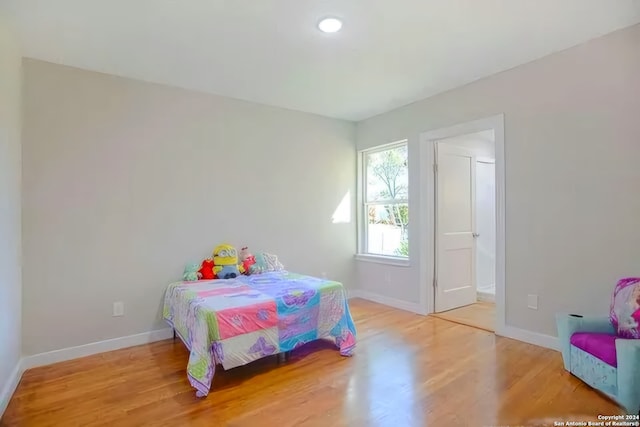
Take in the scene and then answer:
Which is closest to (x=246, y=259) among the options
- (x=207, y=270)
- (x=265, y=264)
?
(x=265, y=264)

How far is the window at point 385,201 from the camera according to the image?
4555mm

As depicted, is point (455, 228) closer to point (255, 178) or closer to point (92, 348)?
point (255, 178)

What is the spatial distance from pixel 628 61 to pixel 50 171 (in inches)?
180

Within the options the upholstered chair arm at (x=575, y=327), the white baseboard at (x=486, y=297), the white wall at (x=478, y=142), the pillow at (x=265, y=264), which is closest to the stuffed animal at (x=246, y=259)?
the pillow at (x=265, y=264)

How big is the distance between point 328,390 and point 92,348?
2.14m

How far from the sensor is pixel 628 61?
2.62m

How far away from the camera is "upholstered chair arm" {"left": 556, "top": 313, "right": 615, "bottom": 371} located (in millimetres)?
2424

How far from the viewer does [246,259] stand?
383cm

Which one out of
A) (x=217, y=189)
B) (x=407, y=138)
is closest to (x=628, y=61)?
(x=407, y=138)

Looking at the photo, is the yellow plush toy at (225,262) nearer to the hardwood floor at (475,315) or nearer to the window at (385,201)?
the window at (385,201)

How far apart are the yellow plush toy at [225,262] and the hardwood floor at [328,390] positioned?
0.78m

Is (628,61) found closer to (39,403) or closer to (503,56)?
(503,56)

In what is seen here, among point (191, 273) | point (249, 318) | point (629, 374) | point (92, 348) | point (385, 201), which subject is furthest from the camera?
point (385, 201)

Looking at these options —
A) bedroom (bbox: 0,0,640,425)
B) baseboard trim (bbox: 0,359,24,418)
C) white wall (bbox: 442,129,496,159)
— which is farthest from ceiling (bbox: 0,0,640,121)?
baseboard trim (bbox: 0,359,24,418)
